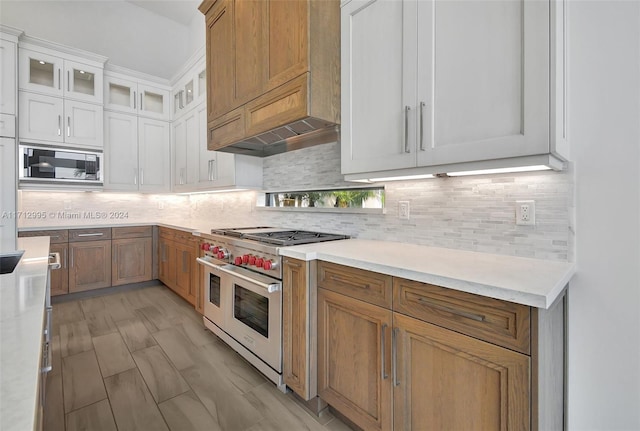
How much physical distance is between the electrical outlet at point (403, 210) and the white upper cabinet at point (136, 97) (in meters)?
3.88

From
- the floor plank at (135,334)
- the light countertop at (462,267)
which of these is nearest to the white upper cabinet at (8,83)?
the floor plank at (135,334)

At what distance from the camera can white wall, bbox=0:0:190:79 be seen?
361cm

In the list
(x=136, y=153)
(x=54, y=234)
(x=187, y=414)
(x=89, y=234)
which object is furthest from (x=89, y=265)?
(x=187, y=414)

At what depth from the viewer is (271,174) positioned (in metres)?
2.93

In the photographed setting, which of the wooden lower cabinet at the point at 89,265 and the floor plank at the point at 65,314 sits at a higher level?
the wooden lower cabinet at the point at 89,265

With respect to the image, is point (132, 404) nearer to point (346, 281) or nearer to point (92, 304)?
point (346, 281)

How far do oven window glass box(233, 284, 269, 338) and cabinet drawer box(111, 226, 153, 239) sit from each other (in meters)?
2.47

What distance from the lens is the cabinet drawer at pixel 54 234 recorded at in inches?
129

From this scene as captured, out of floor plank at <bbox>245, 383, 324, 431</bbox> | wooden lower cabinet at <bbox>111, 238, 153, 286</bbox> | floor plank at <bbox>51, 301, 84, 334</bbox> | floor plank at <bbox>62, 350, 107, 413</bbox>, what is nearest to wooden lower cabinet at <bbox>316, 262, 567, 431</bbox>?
floor plank at <bbox>245, 383, 324, 431</bbox>

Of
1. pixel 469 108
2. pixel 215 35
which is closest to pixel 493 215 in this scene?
pixel 469 108

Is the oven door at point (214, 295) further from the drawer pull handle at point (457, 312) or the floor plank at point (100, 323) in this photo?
the drawer pull handle at point (457, 312)

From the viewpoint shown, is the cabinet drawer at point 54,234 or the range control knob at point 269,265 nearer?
the range control knob at point 269,265

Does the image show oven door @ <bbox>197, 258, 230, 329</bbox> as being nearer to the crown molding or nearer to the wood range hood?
the wood range hood

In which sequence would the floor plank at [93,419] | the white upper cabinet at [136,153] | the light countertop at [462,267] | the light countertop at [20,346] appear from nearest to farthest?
1. the light countertop at [20,346]
2. the light countertop at [462,267]
3. the floor plank at [93,419]
4. the white upper cabinet at [136,153]
